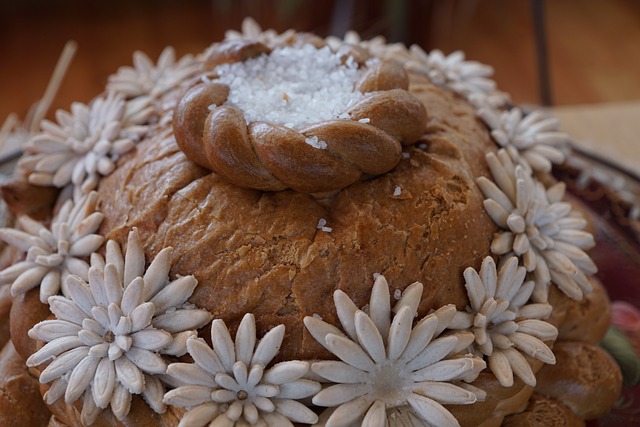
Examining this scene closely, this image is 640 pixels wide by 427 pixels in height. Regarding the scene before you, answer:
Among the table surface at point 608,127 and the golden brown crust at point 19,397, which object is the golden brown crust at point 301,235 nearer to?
the golden brown crust at point 19,397

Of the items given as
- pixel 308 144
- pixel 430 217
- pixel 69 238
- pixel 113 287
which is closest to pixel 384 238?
pixel 430 217

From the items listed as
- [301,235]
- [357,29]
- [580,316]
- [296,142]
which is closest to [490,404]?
[580,316]

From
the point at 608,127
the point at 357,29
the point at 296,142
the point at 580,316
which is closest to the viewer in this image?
the point at 296,142

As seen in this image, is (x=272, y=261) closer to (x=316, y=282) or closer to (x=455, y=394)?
(x=316, y=282)

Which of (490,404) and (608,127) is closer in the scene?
(490,404)

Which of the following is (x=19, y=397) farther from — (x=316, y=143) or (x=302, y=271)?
(x=316, y=143)

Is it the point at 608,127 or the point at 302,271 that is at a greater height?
the point at 302,271

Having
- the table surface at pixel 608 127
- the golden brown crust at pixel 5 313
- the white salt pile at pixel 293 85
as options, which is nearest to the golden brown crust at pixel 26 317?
the golden brown crust at pixel 5 313
